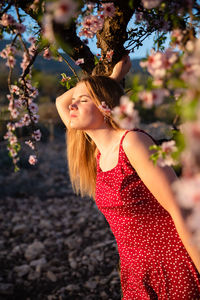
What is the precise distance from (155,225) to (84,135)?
869 mm

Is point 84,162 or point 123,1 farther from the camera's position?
point 84,162

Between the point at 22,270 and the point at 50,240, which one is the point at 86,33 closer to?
the point at 22,270

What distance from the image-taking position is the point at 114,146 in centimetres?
196

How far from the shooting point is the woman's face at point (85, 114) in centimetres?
190

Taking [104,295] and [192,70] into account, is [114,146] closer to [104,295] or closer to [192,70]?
[192,70]

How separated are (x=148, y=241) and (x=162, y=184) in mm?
423

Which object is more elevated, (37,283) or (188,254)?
(188,254)

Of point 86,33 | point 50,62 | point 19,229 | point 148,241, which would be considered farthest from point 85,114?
point 50,62

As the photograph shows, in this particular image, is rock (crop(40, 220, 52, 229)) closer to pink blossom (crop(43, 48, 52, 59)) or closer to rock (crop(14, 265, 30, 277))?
rock (crop(14, 265, 30, 277))

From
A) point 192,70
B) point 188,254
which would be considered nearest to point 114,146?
point 188,254

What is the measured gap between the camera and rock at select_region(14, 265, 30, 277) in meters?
3.99

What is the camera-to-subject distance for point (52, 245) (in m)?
4.85

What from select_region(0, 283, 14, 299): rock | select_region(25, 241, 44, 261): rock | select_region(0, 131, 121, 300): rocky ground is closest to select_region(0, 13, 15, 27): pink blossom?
select_region(0, 131, 121, 300): rocky ground

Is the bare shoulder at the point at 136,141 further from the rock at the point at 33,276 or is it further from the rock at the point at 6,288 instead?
the rock at the point at 33,276
